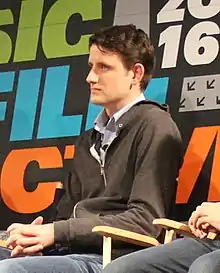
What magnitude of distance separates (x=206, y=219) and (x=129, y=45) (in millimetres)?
764

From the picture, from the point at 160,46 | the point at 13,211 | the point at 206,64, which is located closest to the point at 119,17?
the point at 160,46

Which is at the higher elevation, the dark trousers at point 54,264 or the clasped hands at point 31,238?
the clasped hands at point 31,238

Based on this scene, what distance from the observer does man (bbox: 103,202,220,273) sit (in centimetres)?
195

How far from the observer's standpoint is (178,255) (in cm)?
201

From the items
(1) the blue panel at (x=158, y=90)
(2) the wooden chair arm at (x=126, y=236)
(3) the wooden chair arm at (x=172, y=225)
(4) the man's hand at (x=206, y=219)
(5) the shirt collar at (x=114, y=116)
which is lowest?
(2) the wooden chair arm at (x=126, y=236)

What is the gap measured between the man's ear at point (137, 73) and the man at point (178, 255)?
64 centimetres

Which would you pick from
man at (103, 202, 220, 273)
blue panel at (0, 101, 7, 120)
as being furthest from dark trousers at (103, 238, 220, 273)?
blue panel at (0, 101, 7, 120)

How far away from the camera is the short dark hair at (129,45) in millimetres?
2477

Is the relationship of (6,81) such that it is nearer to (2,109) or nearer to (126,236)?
(2,109)

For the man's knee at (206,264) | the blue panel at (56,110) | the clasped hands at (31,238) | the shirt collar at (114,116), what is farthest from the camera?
the blue panel at (56,110)

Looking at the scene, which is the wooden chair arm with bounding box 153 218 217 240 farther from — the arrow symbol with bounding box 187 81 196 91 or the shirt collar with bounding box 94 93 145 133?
the arrow symbol with bounding box 187 81 196 91

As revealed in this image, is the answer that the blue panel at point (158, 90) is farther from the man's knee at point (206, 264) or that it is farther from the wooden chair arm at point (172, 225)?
the man's knee at point (206, 264)

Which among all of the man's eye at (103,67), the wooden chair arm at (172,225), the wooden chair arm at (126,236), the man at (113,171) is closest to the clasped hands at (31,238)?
the man at (113,171)

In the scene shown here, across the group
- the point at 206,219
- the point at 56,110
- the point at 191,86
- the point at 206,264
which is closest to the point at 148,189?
the point at 206,219
